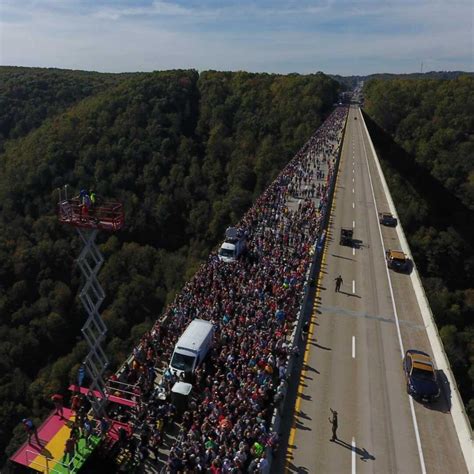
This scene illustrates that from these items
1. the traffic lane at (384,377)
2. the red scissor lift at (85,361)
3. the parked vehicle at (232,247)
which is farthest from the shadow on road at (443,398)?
the parked vehicle at (232,247)

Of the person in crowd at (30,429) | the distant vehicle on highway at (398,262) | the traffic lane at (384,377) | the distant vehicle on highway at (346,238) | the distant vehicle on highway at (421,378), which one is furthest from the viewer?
the distant vehicle on highway at (346,238)

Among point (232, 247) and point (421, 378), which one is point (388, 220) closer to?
point (232, 247)

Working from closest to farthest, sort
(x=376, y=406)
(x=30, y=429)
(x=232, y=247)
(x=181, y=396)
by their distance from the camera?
(x=30, y=429), (x=181, y=396), (x=376, y=406), (x=232, y=247)

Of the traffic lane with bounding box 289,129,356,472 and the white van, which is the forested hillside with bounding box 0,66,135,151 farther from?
the traffic lane with bounding box 289,129,356,472

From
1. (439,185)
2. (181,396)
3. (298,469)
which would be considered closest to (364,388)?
(298,469)

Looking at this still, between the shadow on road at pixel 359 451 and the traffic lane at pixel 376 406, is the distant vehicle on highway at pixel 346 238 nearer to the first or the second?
the traffic lane at pixel 376 406

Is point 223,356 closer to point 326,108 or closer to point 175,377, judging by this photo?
point 175,377
